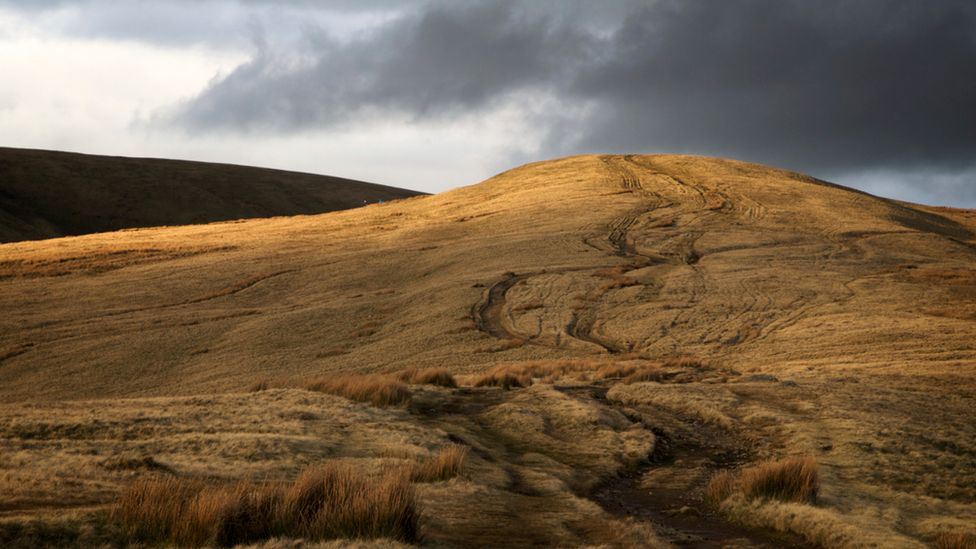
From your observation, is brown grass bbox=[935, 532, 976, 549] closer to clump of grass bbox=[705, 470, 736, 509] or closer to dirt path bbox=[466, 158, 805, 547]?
dirt path bbox=[466, 158, 805, 547]

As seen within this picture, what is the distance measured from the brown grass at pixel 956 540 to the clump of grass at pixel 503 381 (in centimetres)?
1133

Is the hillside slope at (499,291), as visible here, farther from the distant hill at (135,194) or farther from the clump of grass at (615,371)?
the distant hill at (135,194)

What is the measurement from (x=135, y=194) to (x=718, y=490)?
101155 millimetres

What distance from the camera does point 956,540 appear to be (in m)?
8.98

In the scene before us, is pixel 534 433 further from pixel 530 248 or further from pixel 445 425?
pixel 530 248

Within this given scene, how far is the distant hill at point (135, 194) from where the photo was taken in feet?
302

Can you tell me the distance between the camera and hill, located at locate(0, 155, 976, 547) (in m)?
Result: 10.8

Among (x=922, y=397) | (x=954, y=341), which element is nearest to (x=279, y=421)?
(x=922, y=397)

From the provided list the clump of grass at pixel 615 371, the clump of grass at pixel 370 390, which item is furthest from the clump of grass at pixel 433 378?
the clump of grass at pixel 615 371

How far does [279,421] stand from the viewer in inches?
533

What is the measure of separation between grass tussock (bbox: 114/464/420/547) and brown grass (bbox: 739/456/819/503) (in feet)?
15.4

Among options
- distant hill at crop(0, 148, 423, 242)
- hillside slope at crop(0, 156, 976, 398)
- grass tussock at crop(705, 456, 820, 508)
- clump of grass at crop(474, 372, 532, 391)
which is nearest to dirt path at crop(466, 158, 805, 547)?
grass tussock at crop(705, 456, 820, 508)

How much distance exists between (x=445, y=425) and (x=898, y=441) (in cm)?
715

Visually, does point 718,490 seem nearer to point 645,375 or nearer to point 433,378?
point 433,378
